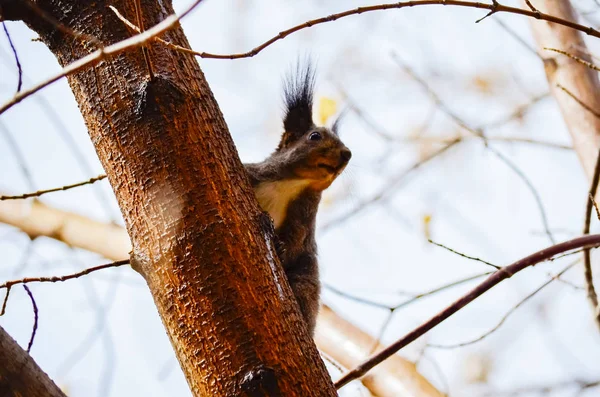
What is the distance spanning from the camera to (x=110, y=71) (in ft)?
7.17

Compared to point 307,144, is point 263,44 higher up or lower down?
lower down

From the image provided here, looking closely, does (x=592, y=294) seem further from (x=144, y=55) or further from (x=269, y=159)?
(x=269, y=159)

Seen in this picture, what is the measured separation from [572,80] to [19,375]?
107 inches

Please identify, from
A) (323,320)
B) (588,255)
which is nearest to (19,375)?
(588,255)

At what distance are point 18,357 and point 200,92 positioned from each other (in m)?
0.98

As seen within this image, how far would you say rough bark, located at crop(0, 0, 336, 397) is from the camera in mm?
1949

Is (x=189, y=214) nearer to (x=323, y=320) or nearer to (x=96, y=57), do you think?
(x=96, y=57)

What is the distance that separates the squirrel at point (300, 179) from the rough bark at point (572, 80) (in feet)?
3.52

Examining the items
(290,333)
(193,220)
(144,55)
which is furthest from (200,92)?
(290,333)

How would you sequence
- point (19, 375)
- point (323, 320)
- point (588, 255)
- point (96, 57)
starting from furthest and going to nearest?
point (323, 320), point (588, 255), point (19, 375), point (96, 57)

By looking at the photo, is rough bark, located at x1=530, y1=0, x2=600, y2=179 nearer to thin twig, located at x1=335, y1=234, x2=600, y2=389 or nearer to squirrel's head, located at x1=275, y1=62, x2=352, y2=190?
squirrel's head, located at x1=275, y1=62, x2=352, y2=190

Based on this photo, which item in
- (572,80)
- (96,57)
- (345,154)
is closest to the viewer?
(96,57)

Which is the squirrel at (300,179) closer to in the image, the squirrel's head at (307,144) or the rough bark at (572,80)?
the squirrel's head at (307,144)

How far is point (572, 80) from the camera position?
3330mm
